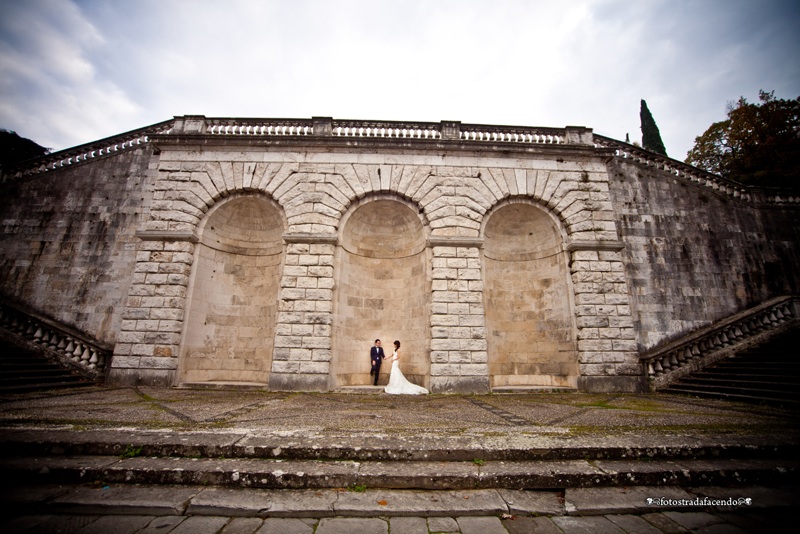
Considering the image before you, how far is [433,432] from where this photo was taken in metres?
4.10

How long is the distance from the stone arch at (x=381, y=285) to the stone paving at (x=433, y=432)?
277 centimetres

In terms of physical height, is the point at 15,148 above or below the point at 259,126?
above

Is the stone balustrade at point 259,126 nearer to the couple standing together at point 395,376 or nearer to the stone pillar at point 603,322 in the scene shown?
the couple standing together at point 395,376

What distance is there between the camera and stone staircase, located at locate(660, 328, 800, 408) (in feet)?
22.4

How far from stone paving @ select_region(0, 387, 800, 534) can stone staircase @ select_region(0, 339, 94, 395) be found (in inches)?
44.9

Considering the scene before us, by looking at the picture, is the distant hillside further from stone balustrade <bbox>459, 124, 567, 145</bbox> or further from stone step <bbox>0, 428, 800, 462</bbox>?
stone balustrade <bbox>459, 124, 567, 145</bbox>

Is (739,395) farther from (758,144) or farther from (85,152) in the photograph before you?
(85,152)

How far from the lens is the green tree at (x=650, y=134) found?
79.8 ft

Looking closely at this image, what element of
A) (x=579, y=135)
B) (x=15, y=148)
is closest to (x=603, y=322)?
(x=579, y=135)

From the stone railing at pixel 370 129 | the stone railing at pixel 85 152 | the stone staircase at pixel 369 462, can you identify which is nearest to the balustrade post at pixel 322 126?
the stone railing at pixel 370 129

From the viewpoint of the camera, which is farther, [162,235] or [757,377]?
[162,235]

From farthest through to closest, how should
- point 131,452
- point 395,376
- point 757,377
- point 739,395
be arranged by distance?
point 395,376
point 757,377
point 739,395
point 131,452

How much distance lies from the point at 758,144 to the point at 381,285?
817 inches

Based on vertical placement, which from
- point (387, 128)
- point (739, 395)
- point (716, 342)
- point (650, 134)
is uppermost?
point (650, 134)
